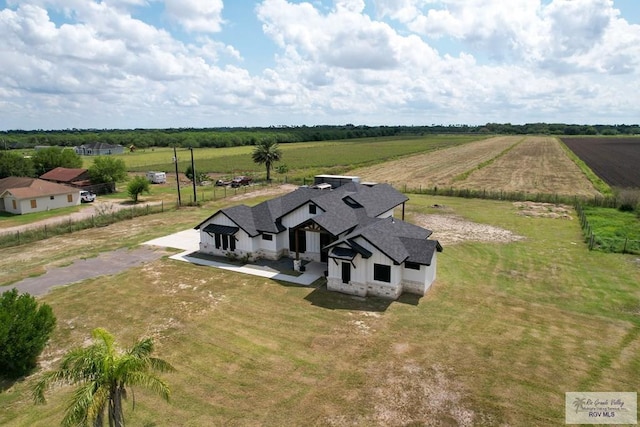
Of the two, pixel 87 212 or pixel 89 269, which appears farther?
pixel 87 212

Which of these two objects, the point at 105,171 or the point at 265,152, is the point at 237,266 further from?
the point at 105,171

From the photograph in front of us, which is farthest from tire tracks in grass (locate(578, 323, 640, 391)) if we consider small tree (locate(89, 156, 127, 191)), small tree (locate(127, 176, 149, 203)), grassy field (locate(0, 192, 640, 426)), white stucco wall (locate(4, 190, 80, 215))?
small tree (locate(89, 156, 127, 191))

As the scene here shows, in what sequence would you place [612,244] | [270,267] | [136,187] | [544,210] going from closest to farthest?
[270,267] → [612,244] → [544,210] → [136,187]

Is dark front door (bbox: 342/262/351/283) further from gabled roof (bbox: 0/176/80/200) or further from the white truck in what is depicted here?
the white truck

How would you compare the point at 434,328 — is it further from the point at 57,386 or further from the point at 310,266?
the point at 57,386

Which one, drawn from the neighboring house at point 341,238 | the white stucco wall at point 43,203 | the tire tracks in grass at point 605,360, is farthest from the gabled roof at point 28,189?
the tire tracks in grass at point 605,360

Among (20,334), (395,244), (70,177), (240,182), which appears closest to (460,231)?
(395,244)
